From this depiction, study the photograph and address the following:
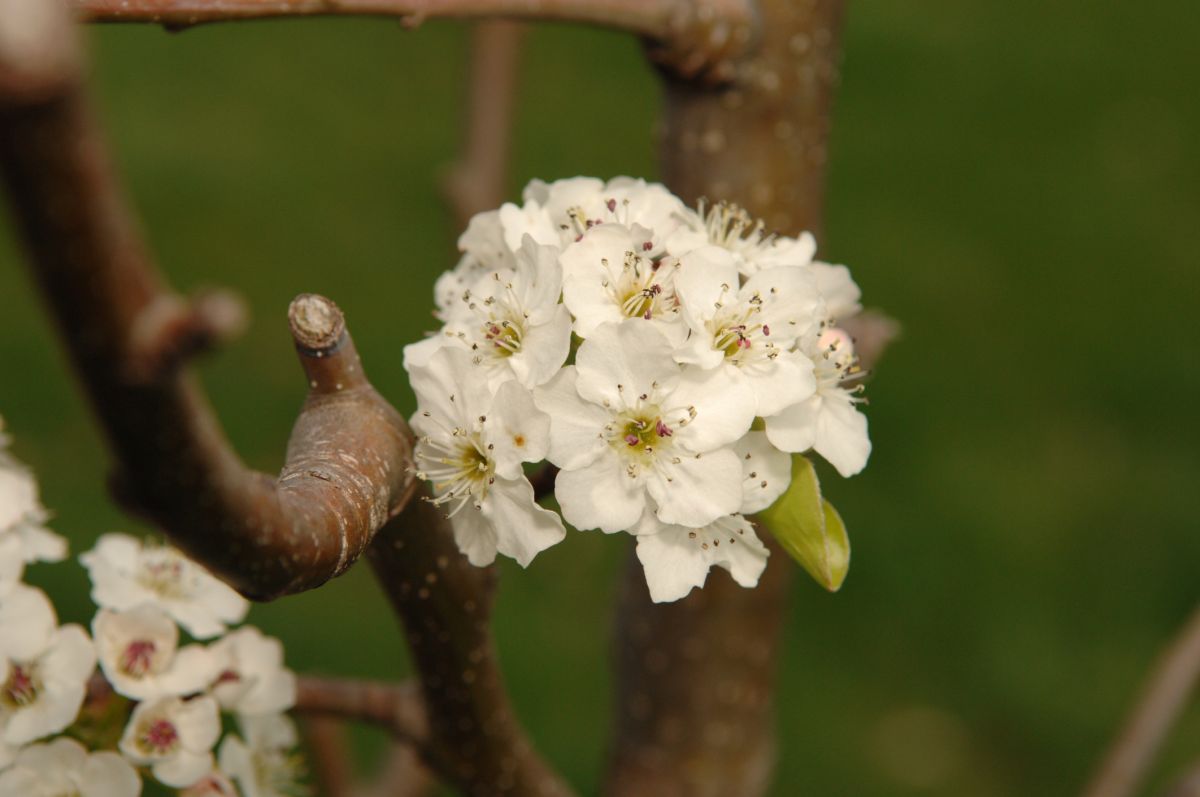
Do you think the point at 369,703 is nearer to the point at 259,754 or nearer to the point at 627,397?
the point at 259,754

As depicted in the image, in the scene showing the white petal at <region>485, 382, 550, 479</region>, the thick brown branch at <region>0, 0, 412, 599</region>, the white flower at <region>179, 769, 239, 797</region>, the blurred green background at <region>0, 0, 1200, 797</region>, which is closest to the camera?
the thick brown branch at <region>0, 0, 412, 599</region>

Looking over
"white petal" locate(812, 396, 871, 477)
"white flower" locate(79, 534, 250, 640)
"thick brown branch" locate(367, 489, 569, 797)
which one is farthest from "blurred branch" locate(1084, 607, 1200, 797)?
"white flower" locate(79, 534, 250, 640)

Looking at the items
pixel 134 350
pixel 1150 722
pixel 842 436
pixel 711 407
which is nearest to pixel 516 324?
pixel 711 407

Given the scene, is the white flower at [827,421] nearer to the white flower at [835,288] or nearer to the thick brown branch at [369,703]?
the white flower at [835,288]

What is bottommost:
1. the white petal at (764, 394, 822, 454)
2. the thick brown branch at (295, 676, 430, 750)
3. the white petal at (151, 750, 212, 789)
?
the thick brown branch at (295, 676, 430, 750)

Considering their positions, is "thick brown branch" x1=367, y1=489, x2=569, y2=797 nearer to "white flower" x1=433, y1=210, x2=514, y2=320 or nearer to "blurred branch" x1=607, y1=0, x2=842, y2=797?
"white flower" x1=433, y1=210, x2=514, y2=320

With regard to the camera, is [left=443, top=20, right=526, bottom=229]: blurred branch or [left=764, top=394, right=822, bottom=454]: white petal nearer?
[left=764, top=394, right=822, bottom=454]: white petal
